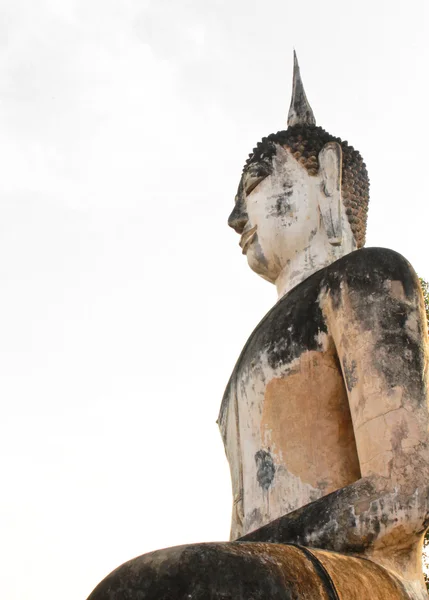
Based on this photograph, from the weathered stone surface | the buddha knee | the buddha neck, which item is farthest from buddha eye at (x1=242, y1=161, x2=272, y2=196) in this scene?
the buddha knee

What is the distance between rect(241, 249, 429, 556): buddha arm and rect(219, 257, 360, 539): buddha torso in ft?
0.67

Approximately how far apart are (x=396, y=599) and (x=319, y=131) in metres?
3.97

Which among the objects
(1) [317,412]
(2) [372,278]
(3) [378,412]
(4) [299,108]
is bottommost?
(3) [378,412]

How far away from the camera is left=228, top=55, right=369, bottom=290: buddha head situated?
659 centimetres

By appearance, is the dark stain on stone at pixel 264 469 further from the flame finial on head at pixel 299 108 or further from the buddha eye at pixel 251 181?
the flame finial on head at pixel 299 108

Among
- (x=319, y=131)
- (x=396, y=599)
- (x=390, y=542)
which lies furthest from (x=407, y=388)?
(x=319, y=131)

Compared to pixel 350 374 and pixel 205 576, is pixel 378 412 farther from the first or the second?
pixel 205 576

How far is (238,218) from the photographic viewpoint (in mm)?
6969

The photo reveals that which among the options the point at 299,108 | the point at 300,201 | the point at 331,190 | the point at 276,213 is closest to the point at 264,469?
the point at 276,213

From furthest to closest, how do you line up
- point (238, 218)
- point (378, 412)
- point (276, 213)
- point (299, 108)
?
point (299, 108) → point (238, 218) → point (276, 213) → point (378, 412)

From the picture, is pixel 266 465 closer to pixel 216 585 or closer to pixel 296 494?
pixel 296 494

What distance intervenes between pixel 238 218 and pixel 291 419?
192 cm

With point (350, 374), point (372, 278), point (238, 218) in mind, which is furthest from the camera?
point (238, 218)

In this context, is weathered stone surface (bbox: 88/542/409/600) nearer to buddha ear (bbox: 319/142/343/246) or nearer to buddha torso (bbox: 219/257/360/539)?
buddha torso (bbox: 219/257/360/539)
